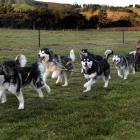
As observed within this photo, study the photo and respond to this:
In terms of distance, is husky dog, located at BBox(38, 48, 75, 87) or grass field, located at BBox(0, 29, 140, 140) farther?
Answer: husky dog, located at BBox(38, 48, 75, 87)

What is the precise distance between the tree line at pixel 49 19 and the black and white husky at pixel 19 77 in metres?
35.9

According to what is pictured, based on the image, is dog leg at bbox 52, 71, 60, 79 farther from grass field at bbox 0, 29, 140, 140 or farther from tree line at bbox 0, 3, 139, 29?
tree line at bbox 0, 3, 139, 29

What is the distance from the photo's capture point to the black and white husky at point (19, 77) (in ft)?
33.2

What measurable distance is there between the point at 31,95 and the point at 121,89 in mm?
2762

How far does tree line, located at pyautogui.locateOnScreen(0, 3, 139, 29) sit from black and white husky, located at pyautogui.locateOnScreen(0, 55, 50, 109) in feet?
118

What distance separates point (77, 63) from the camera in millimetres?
21500

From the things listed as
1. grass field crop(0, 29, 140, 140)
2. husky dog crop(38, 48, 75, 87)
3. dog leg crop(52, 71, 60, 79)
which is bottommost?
grass field crop(0, 29, 140, 140)

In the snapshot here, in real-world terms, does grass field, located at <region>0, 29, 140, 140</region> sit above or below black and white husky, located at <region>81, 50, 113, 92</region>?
below

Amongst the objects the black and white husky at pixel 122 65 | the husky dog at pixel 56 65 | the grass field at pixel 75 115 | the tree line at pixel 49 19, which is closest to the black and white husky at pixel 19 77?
the grass field at pixel 75 115

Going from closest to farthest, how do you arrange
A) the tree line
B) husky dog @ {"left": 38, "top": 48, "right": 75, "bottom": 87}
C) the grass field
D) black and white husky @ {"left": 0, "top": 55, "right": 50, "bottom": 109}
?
1. the grass field
2. black and white husky @ {"left": 0, "top": 55, "right": 50, "bottom": 109}
3. husky dog @ {"left": 38, "top": 48, "right": 75, "bottom": 87}
4. the tree line

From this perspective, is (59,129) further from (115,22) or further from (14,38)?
(115,22)

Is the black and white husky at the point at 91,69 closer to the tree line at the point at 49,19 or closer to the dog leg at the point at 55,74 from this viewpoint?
the dog leg at the point at 55,74

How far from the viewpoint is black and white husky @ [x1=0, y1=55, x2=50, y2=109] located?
33.2 feet

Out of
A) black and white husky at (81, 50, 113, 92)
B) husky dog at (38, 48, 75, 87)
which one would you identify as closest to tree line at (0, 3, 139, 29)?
husky dog at (38, 48, 75, 87)
